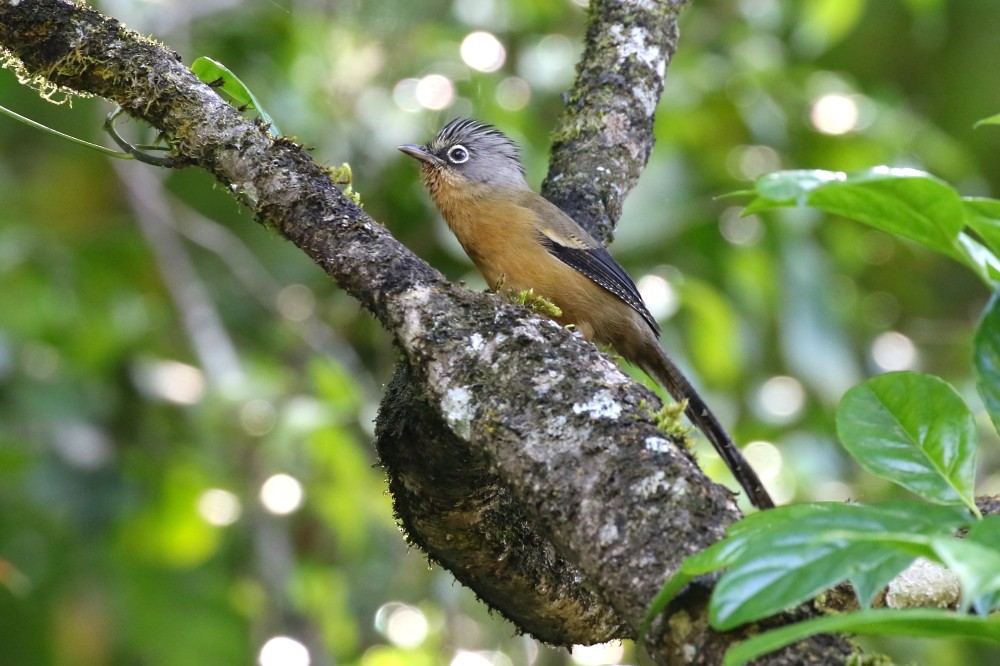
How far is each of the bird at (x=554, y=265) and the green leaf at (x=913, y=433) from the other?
2.36 meters

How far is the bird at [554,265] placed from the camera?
4.44 metres

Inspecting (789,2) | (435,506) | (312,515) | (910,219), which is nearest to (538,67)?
(789,2)

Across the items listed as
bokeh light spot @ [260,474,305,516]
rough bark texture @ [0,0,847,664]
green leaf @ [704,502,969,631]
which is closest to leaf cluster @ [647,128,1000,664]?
green leaf @ [704,502,969,631]

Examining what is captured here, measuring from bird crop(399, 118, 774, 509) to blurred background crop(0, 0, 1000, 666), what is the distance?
47 centimetres

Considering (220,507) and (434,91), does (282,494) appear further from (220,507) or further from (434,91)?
(434,91)

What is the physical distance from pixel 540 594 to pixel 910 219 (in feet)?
5.95

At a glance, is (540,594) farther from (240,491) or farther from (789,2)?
(789,2)

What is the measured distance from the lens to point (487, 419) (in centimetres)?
224

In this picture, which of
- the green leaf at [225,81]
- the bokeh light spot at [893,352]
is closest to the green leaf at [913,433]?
the green leaf at [225,81]

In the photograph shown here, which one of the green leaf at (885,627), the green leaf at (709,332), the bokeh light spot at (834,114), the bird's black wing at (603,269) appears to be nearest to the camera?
the green leaf at (885,627)

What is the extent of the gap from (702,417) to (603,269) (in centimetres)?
75

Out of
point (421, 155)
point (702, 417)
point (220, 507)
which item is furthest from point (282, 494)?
point (702, 417)

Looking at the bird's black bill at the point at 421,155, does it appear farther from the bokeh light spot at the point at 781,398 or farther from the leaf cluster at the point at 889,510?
the leaf cluster at the point at 889,510

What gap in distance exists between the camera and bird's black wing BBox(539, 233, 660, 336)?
14.5 ft
